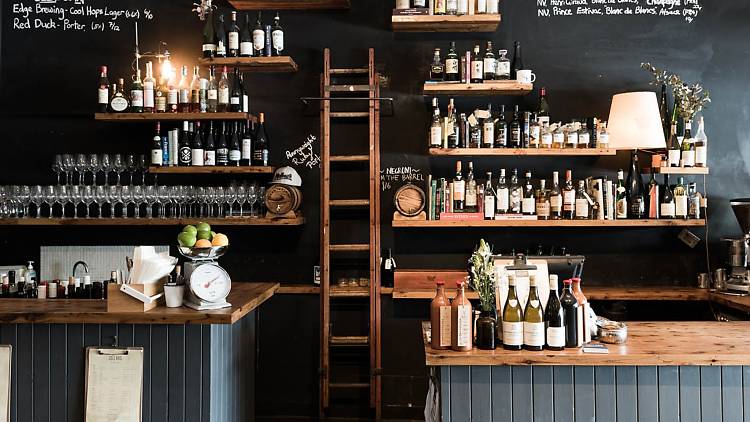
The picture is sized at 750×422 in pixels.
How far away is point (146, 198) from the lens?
4.70 meters

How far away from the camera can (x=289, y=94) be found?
4.86 meters

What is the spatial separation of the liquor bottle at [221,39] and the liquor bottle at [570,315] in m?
2.94

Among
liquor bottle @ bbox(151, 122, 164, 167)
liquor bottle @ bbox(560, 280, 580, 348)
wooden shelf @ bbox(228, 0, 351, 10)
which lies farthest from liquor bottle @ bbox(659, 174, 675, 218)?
liquor bottle @ bbox(151, 122, 164, 167)

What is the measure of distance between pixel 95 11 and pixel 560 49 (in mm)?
3215

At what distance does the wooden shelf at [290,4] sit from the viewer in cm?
468

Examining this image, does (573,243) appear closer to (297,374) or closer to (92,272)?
(297,374)

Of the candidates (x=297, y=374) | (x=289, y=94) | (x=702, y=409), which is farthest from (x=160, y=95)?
(x=702, y=409)

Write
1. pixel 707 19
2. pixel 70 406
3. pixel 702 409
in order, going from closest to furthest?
pixel 702 409 < pixel 70 406 < pixel 707 19

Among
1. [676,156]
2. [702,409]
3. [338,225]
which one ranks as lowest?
[702,409]

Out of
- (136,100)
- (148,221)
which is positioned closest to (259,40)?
(136,100)

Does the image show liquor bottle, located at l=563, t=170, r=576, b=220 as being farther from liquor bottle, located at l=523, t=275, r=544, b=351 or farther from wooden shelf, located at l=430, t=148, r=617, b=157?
liquor bottle, located at l=523, t=275, r=544, b=351

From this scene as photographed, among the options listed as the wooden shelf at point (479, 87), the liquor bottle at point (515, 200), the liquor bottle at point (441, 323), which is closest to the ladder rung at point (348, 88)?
the wooden shelf at point (479, 87)

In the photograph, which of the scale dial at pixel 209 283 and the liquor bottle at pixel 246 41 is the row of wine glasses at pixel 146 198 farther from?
the scale dial at pixel 209 283

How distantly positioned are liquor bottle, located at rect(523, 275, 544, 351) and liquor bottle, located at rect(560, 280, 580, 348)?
0.30ft
